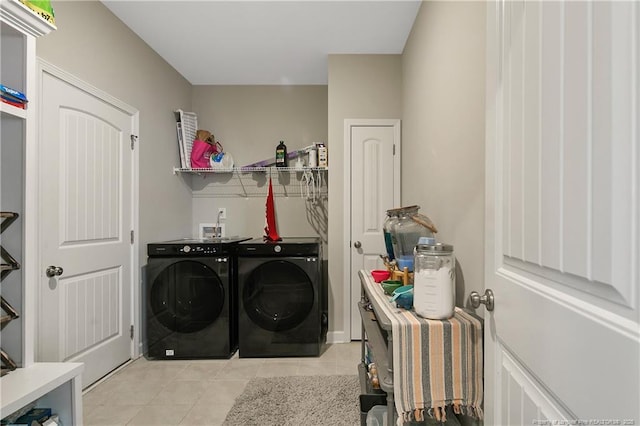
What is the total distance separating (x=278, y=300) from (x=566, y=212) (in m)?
2.39

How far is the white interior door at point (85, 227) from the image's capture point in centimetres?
190

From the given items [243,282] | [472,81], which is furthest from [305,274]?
[472,81]

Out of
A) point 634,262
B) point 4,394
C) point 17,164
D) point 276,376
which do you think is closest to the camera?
point 634,262

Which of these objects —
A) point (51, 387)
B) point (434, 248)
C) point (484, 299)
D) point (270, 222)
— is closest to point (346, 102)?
point (270, 222)

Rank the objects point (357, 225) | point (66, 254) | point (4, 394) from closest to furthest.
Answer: point (4, 394) → point (66, 254) → point (357, 225)

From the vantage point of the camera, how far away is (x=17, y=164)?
1.29 metres

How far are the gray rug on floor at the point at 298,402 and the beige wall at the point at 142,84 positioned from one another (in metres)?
1.48

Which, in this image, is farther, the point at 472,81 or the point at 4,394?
the point at 472,81

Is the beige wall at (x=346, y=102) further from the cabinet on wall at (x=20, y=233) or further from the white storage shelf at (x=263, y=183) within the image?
the cabinet on wall at (x=20, y=233)

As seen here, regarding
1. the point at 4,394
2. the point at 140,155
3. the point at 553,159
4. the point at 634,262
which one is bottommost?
the point at 4,394

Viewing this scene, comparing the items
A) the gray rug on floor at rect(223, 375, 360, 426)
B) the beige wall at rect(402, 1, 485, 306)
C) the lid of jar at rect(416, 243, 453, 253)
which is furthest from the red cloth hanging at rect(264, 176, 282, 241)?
the lid of jar at rect(416, 243, 453, 253)

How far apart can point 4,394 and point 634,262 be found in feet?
5.65

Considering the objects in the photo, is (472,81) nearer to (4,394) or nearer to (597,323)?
(597,323)

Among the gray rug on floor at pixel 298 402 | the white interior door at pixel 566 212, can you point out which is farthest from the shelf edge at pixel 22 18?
the gray rug on floor at pixel 298 402
